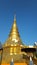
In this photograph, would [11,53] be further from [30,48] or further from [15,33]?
[15,33]

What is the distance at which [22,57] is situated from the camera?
2625cm

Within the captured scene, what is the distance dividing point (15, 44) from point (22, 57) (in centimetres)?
257

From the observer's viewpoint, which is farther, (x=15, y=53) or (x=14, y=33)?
(x=14, y=33)

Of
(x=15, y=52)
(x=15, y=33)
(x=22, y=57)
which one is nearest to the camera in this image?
(x=22, y=57)

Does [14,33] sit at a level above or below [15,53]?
above

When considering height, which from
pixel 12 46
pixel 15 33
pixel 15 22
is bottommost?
pixel 12 46

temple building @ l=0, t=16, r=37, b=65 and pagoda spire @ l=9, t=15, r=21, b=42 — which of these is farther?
pagoda spire @ l=9, t=15, r=21, b=42

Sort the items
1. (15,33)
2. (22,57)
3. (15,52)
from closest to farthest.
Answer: (22,57), (15,52), (15,33)

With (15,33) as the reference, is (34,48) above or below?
below

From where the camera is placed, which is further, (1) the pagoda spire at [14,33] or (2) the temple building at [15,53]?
(1) the pagoda spire at [14,33]

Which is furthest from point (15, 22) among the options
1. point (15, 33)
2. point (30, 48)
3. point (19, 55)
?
point (19, 55)

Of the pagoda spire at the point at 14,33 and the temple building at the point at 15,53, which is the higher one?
the pagoda spire at the point at 14,33

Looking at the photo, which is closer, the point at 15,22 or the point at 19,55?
the point at 19,55

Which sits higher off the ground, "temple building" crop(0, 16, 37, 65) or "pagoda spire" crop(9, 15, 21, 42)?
"pagoda spire" crop(9, 15, 21, 42)
